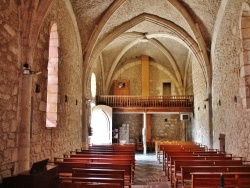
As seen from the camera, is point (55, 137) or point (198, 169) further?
point (55, 137)

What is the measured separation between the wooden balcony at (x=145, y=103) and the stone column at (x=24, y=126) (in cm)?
1184

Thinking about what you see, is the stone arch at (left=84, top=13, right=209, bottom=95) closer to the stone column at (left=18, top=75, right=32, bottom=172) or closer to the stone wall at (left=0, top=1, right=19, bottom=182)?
the stone column at (left=18, top=75, right=32, bottom=172)

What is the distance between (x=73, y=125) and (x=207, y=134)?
546 centimetres

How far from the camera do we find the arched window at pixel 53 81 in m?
7.80

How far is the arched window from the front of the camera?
780cm

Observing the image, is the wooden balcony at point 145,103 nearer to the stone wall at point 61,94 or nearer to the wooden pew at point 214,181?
the stone wall at point 61,94

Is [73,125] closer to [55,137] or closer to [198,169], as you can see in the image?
[55,137]

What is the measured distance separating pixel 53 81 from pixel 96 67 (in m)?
9.51

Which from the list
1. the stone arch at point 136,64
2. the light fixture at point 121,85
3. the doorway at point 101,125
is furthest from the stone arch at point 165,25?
the light fixture at point 121,85

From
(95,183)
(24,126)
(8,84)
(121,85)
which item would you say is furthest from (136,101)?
(95,183)

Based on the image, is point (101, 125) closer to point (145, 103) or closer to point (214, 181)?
point (145, 103)

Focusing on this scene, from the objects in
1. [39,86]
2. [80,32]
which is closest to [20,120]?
[39,86]

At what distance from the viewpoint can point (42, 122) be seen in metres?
6.81

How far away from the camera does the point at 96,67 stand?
17.3 m
